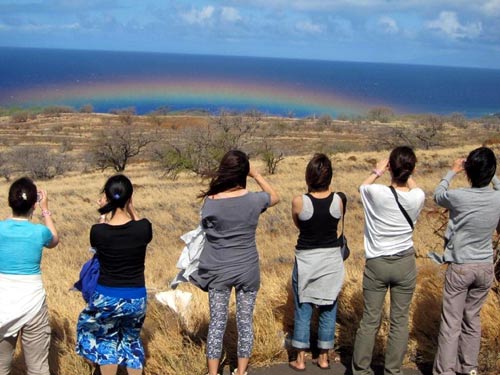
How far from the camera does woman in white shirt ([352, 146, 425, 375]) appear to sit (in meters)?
3.71

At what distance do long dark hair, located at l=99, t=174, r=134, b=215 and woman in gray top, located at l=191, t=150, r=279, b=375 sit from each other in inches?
20.9

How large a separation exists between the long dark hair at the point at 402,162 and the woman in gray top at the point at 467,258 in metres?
0.30

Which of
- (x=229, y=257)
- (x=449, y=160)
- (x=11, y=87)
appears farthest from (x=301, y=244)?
(x=11, y=87)

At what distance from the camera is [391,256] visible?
3762 millimetres

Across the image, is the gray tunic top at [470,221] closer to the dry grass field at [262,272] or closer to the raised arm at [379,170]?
the raised arm at [379,170]

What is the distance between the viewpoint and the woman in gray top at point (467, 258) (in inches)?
145

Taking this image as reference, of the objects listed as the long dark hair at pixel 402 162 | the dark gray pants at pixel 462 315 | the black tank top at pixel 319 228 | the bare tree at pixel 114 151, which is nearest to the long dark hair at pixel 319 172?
the black tank top at pixel 319 228

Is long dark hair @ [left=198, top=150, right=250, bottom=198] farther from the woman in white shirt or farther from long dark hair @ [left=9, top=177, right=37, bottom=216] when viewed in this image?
long dark hair @ [left=9, top=177, right=37, bottom=216]

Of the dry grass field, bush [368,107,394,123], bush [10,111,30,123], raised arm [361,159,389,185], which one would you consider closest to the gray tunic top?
raised arm [361,159,389,185]

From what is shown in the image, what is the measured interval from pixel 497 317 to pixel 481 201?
1.21m

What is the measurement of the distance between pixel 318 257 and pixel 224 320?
2.58 ft

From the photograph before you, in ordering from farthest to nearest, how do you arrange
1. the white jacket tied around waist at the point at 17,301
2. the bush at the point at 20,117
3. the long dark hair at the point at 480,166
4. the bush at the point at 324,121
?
the bush at the point at 20,117 → the bush at the point at 324,121 → the long dark hair at the point at 480,166 → the white jacket tied around waist at the point at 17,301

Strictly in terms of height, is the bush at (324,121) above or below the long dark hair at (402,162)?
below

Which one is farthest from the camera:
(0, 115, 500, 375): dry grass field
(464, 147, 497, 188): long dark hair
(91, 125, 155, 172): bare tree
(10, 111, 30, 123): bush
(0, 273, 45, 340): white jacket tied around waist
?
(10, 111, 30, 123): bush
